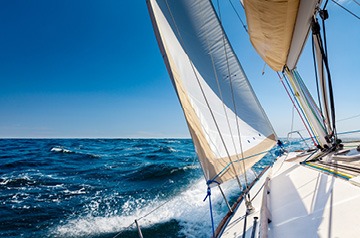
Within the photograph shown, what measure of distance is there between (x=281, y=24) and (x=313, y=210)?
6.26ft

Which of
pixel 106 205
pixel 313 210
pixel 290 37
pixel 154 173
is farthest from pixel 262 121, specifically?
pixel 154 173

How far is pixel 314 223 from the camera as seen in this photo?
1263mm

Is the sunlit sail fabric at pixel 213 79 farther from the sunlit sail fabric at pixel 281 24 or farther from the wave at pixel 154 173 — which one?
the wave at pixel 154 173

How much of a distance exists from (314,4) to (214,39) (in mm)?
1666

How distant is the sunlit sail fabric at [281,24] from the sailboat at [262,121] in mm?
11

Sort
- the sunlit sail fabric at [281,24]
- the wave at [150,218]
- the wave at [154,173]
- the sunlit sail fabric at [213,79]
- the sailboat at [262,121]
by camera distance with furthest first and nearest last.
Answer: the wave at [154,173] < the wave at [150,218] < the sunlit sail fabric at [213,79] < the sunlit sail fabric at [281,24] < the sailboat at [262,121]

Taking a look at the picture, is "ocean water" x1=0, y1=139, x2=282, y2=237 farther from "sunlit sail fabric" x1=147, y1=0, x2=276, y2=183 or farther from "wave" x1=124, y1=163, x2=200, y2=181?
"sunlit sail fabric" x1=147, y1=0, x2=276, y2=183

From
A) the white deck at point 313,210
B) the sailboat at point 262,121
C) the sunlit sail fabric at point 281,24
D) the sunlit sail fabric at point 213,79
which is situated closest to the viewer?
the white deck at point 313,210

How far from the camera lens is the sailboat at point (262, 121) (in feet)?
4.66

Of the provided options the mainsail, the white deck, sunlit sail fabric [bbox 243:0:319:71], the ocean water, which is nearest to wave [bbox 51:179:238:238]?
the ocean water

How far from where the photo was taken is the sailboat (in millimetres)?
1419

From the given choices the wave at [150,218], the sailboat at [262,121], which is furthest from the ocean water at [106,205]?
the sailboat at [262,121]

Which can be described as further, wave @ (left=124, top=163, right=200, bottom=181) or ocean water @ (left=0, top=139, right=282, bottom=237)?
wave @ (left=124, top=163, right=200, bottom=181)

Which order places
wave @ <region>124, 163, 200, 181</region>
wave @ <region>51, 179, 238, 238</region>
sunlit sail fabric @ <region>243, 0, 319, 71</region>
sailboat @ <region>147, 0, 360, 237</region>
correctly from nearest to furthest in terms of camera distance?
sailboat @ <region>147, 0, 360, 237</region> → sunlit sail fabric @ <region>243, 0, 319, 71</region> → wave @ <region>51, 179, 238, 238</region> → wave @ <region>124, 163, 200, 181</region>
